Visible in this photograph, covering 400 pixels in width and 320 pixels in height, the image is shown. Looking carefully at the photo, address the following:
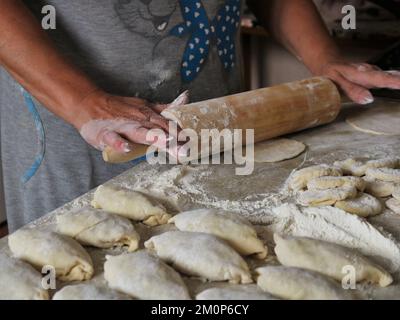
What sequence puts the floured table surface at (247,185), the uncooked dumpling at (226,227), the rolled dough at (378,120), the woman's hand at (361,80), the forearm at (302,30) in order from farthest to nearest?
the forearm at (302,30) < the woman's hand at (361,80) < the rolled dough at (378,120) < the floured table surface at (247,185) < the uncooked dumpling at (226,227)

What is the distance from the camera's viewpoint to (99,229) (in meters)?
1.18

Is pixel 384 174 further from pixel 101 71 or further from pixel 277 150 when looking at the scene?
pixel 101 71

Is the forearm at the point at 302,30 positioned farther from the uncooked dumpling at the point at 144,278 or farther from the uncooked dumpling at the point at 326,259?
the uncooked dumpling at the point at 144,278

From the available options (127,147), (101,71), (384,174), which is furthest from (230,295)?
(101,71)

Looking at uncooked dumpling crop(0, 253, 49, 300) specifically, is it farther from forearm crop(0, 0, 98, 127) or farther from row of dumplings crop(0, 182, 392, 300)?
forearm crop(0, 0, 98, 127)

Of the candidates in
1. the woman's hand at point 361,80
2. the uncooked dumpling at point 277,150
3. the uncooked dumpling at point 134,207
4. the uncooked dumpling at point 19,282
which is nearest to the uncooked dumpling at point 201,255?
the uncooked dumpling at point 134,207

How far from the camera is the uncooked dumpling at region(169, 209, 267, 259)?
115 cm

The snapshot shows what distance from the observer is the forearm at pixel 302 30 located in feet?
7.25

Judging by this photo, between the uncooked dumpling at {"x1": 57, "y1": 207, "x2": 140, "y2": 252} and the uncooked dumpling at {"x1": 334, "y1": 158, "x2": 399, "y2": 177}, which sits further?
the uncooked dumpling at {"x1": 334, "y1": 158, "x2": 399, "y2": 177}

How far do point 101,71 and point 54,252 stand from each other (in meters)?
0.83

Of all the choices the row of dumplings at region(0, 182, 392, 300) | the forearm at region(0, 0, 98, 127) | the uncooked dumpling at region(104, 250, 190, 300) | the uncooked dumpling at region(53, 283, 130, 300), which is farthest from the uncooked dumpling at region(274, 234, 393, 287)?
the forearm at region(0, 0, 98, 127)

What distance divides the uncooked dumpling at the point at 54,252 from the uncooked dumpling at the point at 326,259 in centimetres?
38
